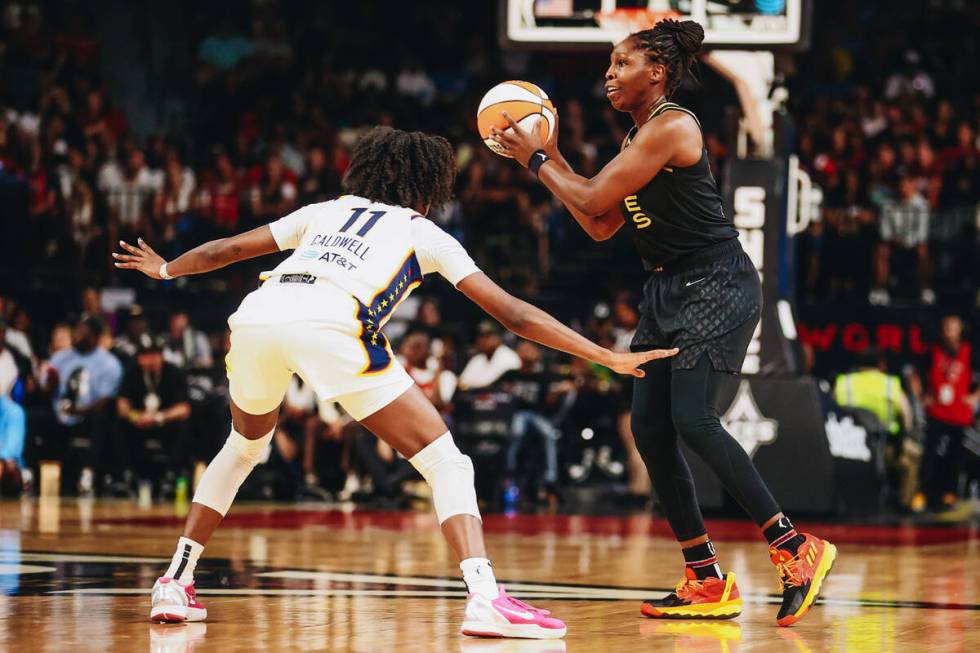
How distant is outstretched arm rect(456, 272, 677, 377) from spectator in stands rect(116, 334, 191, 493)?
9118 mm

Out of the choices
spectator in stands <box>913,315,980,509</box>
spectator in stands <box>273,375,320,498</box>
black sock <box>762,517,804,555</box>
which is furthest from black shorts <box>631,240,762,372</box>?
spectator in stands <box>913,315,980,509</box>

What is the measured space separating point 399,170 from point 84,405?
9.33 m

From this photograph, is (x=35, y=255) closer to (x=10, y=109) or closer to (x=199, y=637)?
(x=10, y=109)

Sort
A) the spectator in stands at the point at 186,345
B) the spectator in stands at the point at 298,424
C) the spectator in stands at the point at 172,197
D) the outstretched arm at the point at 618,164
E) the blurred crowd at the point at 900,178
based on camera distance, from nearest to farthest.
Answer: the outstretched arm at the point at 618,164 → the spectator in stands at the point at 298,424 → the spectator in stands at the point at 186,345 → the blurred crowd at the point at 900,178 → the spectator in stands at the point at 172,197

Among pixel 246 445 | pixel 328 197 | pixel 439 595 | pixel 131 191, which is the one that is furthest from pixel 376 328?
pixel 131 191

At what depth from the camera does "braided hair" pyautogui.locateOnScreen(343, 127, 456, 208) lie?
516cm

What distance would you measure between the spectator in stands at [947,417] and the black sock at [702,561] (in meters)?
8.68

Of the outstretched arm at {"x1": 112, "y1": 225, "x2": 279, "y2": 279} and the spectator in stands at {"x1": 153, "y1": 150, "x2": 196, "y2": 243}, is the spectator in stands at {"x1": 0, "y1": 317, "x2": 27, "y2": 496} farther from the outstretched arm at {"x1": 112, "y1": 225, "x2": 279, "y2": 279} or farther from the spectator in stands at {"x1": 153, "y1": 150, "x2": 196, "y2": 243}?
the outstretched arm at {"x1": 112, "y1": 225, "x2": 279, "y2": 279}

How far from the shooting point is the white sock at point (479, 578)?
15.8ft

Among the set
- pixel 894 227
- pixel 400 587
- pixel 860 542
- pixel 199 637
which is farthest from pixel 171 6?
pixel 199 637

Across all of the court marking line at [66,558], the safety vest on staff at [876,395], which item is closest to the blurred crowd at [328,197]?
the safety vest on staff at [876,395]

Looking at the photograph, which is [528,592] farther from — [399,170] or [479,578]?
[399,170]

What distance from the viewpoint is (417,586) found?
20.9 feet

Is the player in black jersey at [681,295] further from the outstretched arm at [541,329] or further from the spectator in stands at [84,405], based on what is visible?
the spectator in stands at [84,405]
